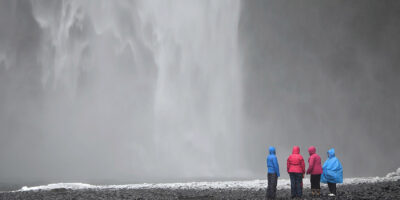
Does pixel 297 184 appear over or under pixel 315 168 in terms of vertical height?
under

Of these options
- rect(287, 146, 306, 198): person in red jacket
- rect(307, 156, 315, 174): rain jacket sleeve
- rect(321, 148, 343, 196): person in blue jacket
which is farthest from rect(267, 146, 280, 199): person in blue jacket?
rect(321, 148, 343, 196): person in blue jacket

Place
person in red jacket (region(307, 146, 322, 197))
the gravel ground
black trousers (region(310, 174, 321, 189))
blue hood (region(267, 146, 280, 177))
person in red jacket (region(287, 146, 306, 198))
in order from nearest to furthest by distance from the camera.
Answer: person in red jacket (region(287, 146, 306, 198)), blue hood (region(267, 146, 280, 177)), person in red jacket (region(307, 146, 322, 197)), black trousers (region(310, 174, 321, 189)), the gravel ground

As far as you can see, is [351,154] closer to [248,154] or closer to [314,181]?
[248,154]

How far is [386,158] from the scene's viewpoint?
88.6m

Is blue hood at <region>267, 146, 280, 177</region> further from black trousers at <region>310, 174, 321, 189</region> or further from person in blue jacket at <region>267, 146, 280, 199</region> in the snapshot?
black trousers at <region>310, 174, 321, 189</region>

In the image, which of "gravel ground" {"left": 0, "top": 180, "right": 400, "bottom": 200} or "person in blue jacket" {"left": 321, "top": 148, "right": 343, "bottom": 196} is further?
"gravel ground" {"left": 0, "top": 180, "right": 400, "bottom": 200}

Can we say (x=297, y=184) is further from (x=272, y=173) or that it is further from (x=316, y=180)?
(x=272, y=173)

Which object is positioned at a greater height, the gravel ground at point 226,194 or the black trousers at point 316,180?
the black trousers at point 316,180

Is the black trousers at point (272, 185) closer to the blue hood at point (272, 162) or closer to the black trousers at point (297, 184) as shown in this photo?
the blue hood at point (272, 162)

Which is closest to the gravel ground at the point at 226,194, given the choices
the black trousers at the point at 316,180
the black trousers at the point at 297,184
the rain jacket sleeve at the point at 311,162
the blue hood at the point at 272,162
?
the black trousers at the point at 297,184

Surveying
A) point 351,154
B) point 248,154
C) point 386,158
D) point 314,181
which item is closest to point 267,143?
point 248,154

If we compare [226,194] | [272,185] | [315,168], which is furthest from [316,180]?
[226,194]

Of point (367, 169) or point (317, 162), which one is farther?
point (367, 169)

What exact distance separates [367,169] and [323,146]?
12.8 metres
